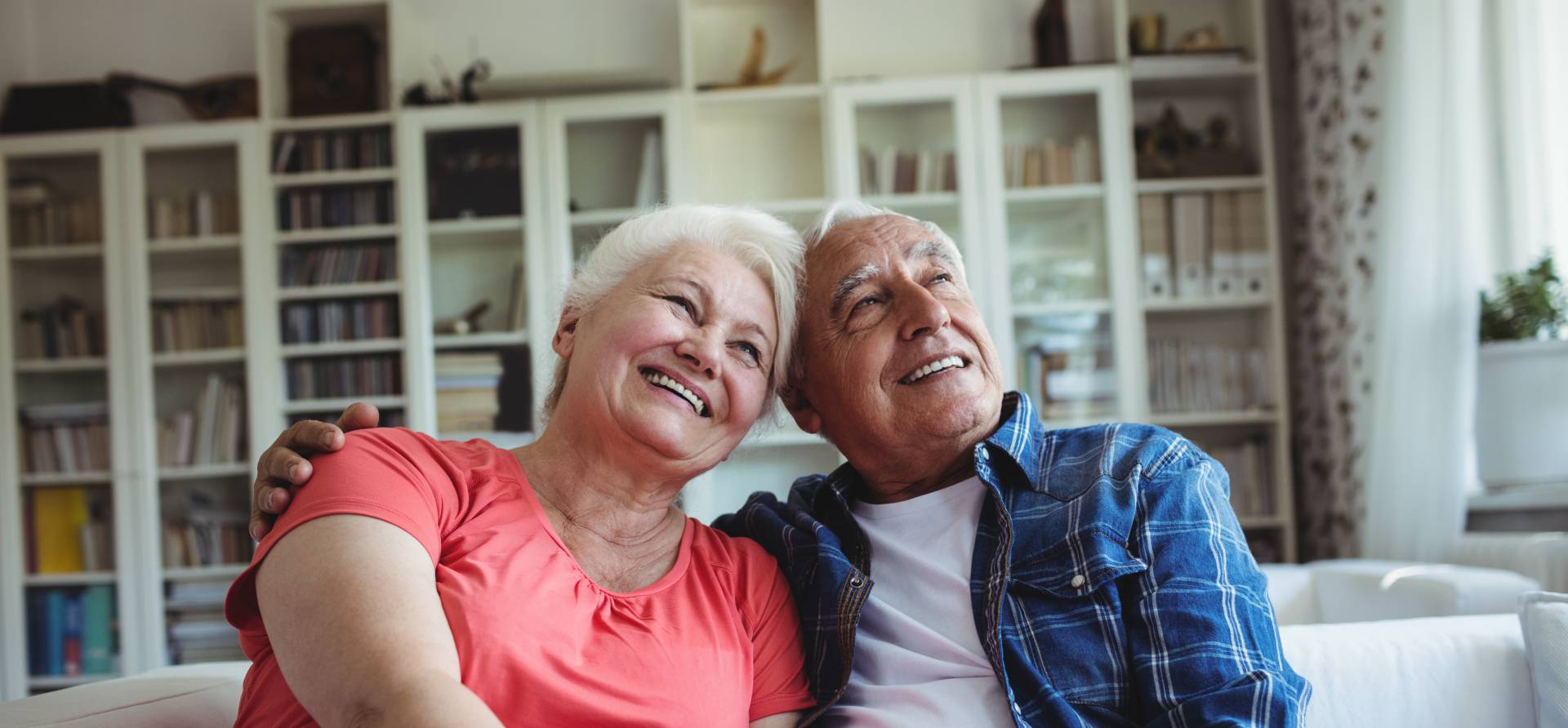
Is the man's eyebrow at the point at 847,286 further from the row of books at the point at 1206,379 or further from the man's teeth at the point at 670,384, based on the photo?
the row of books at the point at 1206,379

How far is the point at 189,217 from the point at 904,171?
2.67 meters

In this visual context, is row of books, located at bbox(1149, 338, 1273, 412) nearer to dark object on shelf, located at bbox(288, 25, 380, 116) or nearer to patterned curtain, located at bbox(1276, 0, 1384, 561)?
patterned curtain, located at bbox(1276, 0, 1384, 561)

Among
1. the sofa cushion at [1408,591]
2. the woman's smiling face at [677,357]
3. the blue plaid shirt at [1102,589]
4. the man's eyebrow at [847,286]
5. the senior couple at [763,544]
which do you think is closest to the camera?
the senior couple at [763,544]

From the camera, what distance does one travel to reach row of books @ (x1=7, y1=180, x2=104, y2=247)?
13.5 feet

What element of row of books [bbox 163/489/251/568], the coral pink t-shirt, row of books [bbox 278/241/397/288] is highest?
row of books [bbox 278/241/397/288]

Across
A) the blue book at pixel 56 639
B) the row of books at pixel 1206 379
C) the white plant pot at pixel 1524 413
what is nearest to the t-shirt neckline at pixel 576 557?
the white plant pot at pixel 1524 413

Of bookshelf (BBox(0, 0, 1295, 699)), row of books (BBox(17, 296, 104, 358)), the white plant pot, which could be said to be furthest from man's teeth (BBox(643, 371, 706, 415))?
→ row of books (BBox(17, 296, 104, 358))

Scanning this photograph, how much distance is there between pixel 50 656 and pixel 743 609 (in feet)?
12.5

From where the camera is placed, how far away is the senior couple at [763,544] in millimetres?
1016

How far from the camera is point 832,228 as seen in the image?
65.0 inches

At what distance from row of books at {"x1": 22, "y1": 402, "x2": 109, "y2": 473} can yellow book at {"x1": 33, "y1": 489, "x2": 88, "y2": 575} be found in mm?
97

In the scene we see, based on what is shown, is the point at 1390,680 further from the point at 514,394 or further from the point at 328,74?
the point at 328,74

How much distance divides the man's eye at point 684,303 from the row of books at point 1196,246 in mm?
2869

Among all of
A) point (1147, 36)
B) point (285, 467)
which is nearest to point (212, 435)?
point (285, 467)
